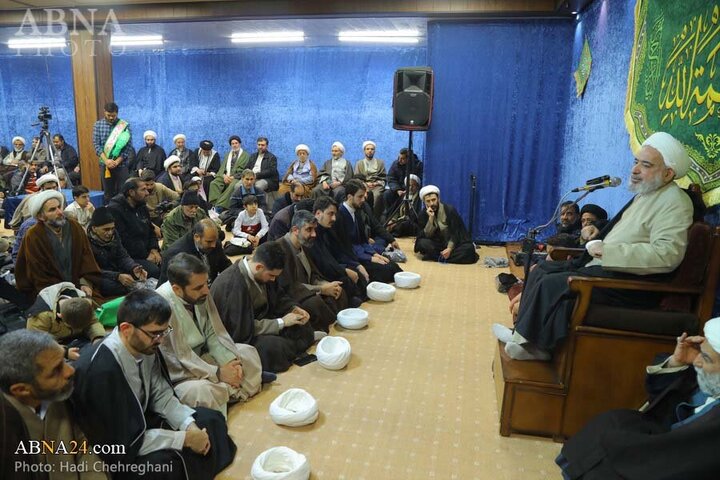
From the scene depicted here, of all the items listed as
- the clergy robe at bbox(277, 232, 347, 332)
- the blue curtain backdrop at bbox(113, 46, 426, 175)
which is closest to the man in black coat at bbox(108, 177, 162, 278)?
the clergy robe at bbox(277, 232, 347, 332)

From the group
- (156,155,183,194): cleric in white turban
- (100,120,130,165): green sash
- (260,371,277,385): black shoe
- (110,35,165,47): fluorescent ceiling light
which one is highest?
(110,35,165,47): fluorescent ceiling light

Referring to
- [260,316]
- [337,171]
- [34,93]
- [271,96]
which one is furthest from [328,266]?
[34,93]

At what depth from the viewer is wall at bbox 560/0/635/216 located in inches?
161

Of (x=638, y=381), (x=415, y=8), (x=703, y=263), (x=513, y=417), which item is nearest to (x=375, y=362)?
(x=513, y=417)

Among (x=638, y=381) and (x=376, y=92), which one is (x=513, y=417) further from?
(x=376, y=92)

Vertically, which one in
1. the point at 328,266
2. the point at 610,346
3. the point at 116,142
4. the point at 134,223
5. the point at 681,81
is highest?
the point at 681,81

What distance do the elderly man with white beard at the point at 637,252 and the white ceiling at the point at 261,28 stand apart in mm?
4891

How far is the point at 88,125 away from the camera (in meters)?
8.05

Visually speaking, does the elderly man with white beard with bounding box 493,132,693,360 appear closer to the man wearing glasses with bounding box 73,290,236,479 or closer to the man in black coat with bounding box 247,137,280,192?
the man wearing glasses with bounding box 73,290,236,479

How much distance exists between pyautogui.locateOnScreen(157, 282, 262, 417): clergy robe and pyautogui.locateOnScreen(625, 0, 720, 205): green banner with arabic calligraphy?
99.1 inches

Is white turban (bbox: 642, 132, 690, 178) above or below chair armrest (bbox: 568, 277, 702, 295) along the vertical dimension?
above

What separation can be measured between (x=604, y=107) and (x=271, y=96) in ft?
19.8

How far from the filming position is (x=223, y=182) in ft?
26.9

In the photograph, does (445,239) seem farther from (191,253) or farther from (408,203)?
(191,253)
